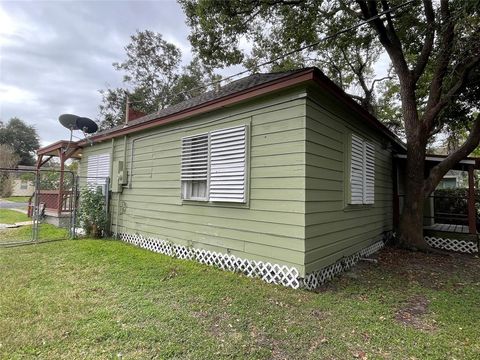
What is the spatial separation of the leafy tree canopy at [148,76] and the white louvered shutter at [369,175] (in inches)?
750

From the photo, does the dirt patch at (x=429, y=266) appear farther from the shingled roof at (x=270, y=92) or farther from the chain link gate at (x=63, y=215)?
the chain link gate at (x=63, y=215)

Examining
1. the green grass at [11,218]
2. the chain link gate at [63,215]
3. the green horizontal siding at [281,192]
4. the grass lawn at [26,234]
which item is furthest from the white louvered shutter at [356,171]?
the green grass at [11,218]

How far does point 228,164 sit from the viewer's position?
4.87 m

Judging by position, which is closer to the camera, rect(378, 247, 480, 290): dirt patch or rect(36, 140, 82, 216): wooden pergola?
rect(378, 247, 480, 290): dirt patch

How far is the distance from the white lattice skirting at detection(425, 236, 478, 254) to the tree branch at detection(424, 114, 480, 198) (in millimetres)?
1642

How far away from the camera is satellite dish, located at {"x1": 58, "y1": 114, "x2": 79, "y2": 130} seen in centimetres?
877

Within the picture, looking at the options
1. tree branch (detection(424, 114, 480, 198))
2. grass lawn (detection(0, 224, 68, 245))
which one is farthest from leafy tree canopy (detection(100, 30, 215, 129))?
tree branch (detection(424, 114, 480, 198))

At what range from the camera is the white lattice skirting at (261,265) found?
13.3 feet

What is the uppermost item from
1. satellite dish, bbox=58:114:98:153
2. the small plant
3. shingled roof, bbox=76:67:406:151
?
satellite dish, bbox=58:114:98:153

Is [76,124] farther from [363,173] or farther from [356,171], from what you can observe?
[363,173]

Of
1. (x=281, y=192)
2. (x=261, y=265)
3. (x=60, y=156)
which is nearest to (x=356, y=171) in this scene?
(x=281, y=192)

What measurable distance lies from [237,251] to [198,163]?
1.89m

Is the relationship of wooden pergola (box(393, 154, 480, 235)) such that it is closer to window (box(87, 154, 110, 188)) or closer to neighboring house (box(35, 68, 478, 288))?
neighboring house (box(35, 68, 478, 288))

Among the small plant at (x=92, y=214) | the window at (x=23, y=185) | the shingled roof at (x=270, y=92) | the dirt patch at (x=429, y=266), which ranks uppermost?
the shingled roof at (x=270, y=92)
